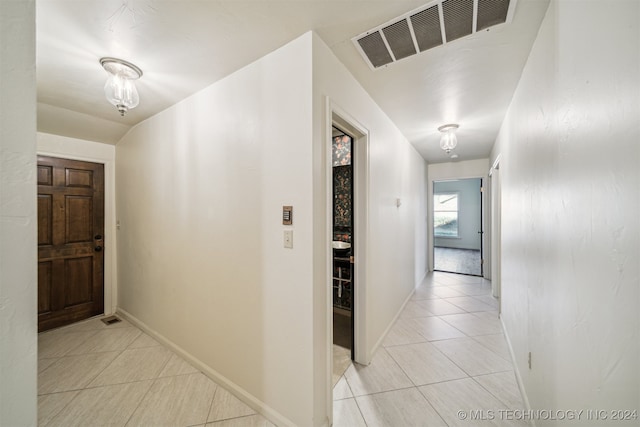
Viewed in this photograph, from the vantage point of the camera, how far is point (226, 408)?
1.62m

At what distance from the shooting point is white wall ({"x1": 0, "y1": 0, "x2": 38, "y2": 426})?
0.48m

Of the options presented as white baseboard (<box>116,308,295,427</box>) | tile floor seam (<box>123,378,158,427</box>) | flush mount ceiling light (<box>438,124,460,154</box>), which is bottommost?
tile floor seam (<box>123,378,158,427</box>)

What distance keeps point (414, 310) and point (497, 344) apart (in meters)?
0.98

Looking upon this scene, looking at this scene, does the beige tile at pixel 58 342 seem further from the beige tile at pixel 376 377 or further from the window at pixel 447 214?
the window at pixel 447 214

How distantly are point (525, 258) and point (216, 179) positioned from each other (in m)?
2.42

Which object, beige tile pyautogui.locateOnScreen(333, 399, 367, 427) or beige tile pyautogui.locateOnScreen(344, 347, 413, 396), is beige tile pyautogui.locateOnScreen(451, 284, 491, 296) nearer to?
beige tile pyautogui.locateOnScreen(344, 347, 413, 396)

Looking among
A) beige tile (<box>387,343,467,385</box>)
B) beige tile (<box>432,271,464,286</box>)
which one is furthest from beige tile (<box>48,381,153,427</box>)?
beige tile (<box>432,271,464,286</box>)

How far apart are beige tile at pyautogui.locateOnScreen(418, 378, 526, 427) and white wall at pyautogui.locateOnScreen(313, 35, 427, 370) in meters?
0.57

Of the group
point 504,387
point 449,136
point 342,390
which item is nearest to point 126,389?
point 342,390

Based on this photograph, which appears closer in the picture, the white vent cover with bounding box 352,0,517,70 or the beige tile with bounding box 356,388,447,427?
the white vent cover with bounding box 352,0,517,70

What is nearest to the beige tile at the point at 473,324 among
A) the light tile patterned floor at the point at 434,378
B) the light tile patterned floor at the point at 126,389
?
the light tile patterned floor at the point at 434,378

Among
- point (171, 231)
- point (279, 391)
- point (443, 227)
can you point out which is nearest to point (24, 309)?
point (279, 391)

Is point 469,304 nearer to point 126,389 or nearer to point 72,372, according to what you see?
point 126,389

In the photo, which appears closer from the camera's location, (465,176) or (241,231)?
(241,231)
